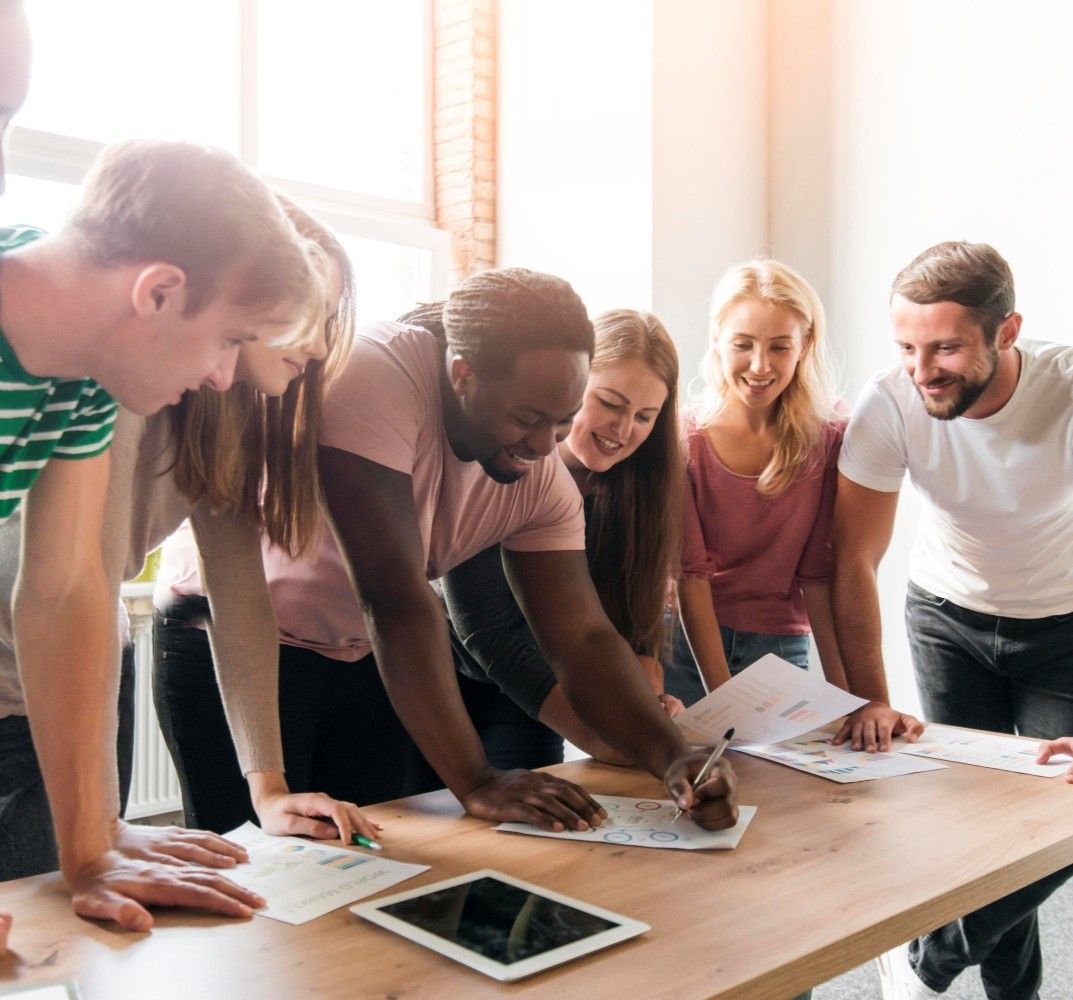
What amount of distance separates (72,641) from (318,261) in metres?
0.49

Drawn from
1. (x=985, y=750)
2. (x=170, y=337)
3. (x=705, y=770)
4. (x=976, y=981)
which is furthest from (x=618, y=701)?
(x=976, y=981)

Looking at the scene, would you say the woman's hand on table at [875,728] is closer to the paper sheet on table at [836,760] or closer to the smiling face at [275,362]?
the paper sheet on table at [836,760]

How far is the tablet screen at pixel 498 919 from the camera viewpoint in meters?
0.90

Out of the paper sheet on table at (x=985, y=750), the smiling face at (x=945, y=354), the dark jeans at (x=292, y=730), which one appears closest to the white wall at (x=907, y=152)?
the smiling face at (x=945, y=354)

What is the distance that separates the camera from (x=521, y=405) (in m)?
1.36

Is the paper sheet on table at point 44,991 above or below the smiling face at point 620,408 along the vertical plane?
below

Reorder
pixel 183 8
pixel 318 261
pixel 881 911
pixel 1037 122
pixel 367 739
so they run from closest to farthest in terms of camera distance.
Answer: pixel 881 911
pixel 318 261
pixel 367 739
pixel 1037 122
pixel 183 8

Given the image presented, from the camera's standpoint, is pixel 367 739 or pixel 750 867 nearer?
A: pixel 750 867

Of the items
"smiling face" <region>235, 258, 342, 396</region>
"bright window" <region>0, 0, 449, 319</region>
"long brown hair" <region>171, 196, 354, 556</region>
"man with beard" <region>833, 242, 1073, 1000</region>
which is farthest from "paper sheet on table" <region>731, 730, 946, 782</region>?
"bright window" <region>0, 0, 449, 319</region>

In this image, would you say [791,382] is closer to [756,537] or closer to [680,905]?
[756,537]

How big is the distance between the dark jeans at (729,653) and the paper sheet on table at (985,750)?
0.40 metres

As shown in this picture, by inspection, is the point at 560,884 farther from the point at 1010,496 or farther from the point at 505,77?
the point at 505,77

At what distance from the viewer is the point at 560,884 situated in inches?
41.7

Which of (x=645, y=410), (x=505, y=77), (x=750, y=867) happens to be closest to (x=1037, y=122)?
(x=505, y=77)
